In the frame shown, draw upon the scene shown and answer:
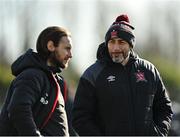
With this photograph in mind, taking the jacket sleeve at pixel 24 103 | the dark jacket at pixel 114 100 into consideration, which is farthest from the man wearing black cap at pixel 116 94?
the jacket sleeve at pixel 24 103

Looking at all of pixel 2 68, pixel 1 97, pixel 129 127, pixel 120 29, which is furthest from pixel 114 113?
pixel 2 68

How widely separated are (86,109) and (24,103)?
2.48 ft

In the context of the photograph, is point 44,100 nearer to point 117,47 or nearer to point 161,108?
point 117,47

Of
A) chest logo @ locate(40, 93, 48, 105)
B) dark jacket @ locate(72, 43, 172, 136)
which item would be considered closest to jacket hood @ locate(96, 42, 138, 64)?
dark jacket @ locate(72, 43, 172, 136)

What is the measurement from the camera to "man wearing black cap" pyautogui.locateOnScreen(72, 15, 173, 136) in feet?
27.7

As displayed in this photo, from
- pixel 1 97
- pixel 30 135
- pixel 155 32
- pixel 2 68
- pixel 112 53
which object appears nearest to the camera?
pixel 30 135

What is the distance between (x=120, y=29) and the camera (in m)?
8.67

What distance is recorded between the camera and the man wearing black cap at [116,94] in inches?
332

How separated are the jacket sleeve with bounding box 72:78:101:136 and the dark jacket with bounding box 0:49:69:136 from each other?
16 cm

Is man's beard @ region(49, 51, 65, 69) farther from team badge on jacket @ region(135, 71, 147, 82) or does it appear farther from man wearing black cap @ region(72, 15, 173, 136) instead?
team badge on jacket @ region(135, 71, 147, 82)

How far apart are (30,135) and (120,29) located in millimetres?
1525

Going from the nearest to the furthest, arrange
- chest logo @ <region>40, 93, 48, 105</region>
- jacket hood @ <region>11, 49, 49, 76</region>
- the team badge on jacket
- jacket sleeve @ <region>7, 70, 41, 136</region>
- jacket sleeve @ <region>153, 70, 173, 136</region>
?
jacket sleeve @ <region>7, 70, 41, 136</region> → chest logo @ <region>40, 93, 48, 105</region> → jacket hood @ <region>11, 49, 49, 76</region> → the team badge on jacket → jacket sleeve @ <region>153, 70, 173, 136</region>

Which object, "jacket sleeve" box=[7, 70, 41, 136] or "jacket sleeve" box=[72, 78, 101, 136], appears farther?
"jacket sleeve" box=[72, 78, 101, 136]

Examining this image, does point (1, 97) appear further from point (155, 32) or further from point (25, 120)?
point (25, 120)
